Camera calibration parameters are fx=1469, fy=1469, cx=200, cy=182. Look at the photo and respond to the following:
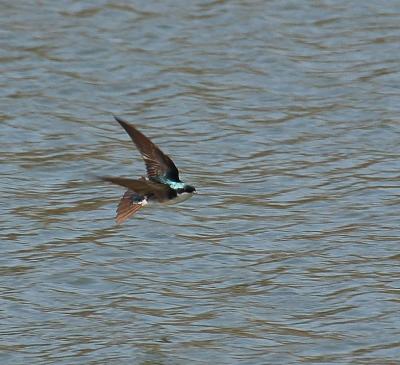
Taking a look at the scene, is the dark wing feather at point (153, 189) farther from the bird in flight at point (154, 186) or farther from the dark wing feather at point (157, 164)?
the dark wing feather at point (157, 164)

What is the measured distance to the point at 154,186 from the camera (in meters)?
9.78

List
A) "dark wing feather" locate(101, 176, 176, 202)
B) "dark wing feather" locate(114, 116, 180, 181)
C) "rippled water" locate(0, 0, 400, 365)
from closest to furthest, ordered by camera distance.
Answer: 1. "dark wing feather" locate(101, 176, 176, 202)
2. "dark wing feather" locate(114, 116, 180, 181)
3. "rippled water" locate(0, 0, 400, 365)

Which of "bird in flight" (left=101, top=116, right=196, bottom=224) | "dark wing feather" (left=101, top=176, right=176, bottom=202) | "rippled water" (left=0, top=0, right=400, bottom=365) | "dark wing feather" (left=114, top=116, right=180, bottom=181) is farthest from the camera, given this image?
"rippled water" (left=0, top=0, right=400, bottom=365)

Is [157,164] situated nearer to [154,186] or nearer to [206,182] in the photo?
[154,186]

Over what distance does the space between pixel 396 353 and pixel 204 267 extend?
2.27 metres

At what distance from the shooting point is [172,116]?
1534 cm

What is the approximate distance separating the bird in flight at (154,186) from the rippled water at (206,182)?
40.3 inches

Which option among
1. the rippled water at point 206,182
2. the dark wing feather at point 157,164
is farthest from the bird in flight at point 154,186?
the rippled water at point 206,182

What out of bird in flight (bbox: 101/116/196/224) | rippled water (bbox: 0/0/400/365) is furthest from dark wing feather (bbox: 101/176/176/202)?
rippled water (bbox: 0/0/400/365)

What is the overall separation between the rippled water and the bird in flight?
1.02 meters

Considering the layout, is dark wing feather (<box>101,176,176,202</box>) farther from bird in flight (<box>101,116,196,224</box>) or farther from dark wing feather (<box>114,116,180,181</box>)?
dark wing feather (<box>114,116,180,181</box>)

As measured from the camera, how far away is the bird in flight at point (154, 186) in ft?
32.2

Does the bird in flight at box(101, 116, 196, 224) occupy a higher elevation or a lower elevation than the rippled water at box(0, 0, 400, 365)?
higher

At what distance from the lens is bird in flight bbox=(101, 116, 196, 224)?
9.83 metres
